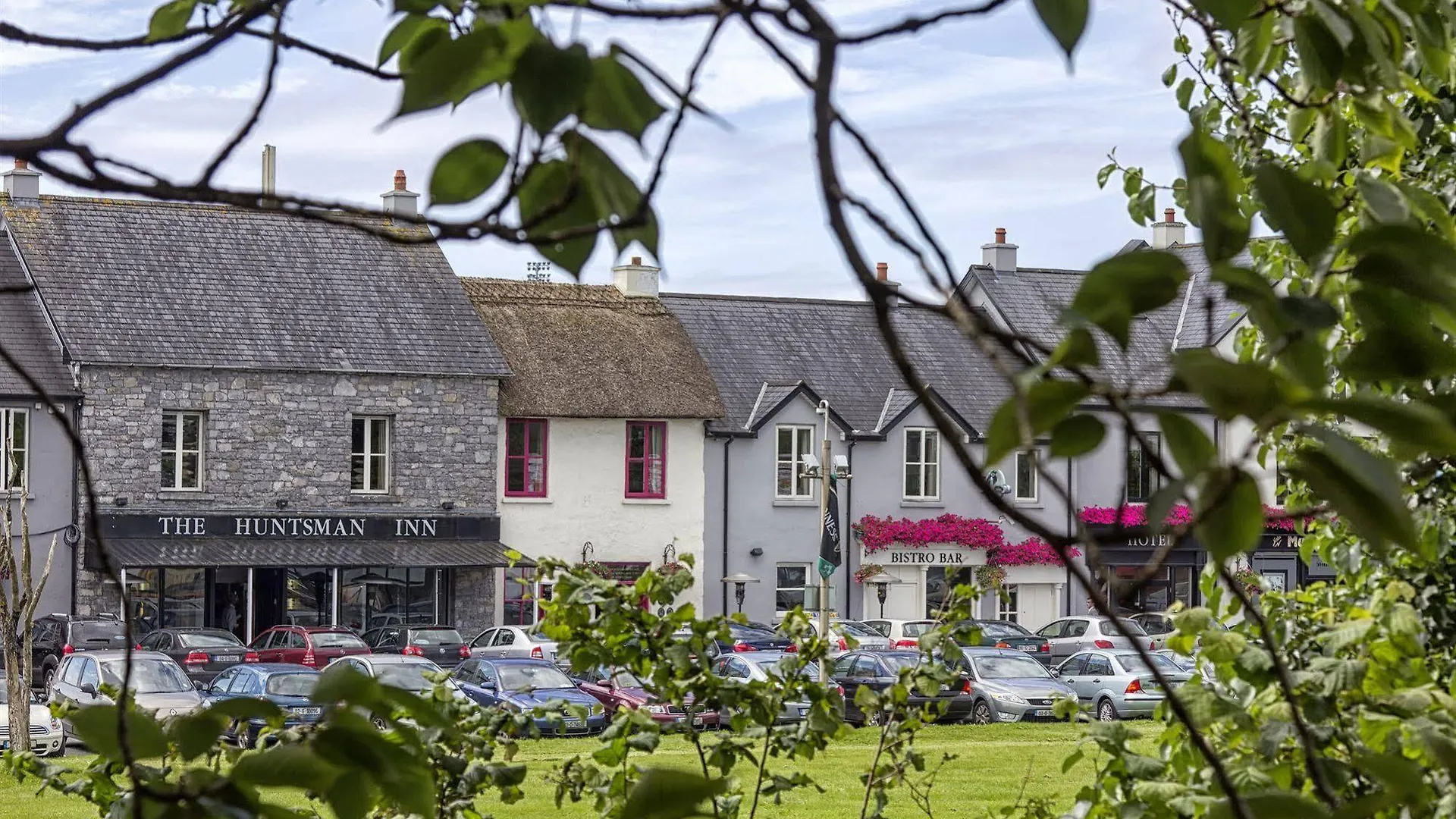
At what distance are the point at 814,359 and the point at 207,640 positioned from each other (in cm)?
1803

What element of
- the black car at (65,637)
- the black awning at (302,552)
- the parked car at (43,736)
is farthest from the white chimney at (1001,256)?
the parked car at (43,736)

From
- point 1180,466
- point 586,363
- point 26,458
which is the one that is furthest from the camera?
point 586,363

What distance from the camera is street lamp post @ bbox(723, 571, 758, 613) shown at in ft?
134

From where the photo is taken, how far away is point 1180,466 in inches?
44.5

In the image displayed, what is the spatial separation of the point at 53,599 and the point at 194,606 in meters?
2.94

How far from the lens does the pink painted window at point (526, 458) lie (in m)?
40.8

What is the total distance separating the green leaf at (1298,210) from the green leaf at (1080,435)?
241 millimetres

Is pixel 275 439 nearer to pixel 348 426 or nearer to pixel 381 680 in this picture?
pixel 348 426

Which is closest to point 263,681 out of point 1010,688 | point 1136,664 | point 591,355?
point 1010,688

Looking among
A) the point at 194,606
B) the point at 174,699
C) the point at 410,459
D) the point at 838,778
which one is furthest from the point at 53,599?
the point at 838,778

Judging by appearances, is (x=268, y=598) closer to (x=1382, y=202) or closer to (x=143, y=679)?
(x=143, y=679)

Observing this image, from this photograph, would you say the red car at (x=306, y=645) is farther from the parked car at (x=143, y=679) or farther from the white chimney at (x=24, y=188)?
the white chimney at (x=24, y=188)

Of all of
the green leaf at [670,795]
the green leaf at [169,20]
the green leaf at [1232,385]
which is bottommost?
the green leaf at [670,795]

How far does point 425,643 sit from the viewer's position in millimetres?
35500
